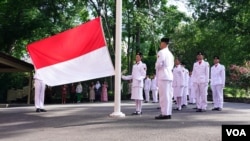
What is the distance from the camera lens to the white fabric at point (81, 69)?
11.9 m

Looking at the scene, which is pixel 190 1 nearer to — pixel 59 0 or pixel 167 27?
pixel 167 27

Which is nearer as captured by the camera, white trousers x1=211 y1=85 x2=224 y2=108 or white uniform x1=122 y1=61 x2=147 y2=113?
white uniform x1=122 y1=61 x2=147 y2=113

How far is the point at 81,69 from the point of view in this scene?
39.6 ft

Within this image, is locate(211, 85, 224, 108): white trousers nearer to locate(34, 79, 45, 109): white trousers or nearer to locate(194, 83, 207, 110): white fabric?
locate(194, 83, 207, 110): white fabric

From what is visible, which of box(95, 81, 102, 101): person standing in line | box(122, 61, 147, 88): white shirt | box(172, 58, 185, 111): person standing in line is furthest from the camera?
box(95, 81, 102, 101): person standing in line

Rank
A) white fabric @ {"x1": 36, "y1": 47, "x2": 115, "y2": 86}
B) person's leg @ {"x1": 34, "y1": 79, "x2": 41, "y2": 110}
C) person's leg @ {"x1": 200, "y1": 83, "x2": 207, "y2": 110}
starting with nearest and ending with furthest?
1. white fabric @ {"x1": 36, "y1": 47, "x2": 115, "y2": 86}
2. person's leg @ {"x1": 200, "y1": 83, "x2": 207, "y2": 110}
3. person's leg @ {"x1": 34, "y1": 79, "x2": 41, "y2": 110}

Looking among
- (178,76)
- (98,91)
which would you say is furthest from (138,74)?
(98,91)

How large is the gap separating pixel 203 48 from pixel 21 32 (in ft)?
62.1

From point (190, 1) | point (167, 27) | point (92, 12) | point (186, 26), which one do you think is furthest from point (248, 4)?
point (92, 12)

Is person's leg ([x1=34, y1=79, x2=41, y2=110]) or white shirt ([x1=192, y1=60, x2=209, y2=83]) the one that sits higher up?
white shirt ([x1=192, y1=60, x2=209, y2=83])

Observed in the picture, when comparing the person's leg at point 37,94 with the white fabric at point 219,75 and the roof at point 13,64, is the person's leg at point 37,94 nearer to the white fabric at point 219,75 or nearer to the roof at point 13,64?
the white fabric at point 219,75

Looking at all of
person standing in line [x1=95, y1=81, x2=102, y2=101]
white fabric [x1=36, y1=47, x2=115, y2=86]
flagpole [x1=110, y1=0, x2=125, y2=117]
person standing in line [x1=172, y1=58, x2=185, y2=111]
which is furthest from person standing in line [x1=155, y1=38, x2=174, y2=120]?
person standing in line [x1=95, y1=81, x2=102, y2=101]

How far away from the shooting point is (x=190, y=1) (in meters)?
33.8

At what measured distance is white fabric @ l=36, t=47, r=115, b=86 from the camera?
468 inches
